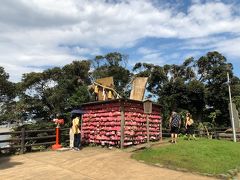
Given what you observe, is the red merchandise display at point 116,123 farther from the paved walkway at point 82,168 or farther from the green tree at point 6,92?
the green tree at point 6,92

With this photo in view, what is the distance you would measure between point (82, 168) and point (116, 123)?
5425mm

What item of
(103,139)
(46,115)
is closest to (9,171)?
(103,139)

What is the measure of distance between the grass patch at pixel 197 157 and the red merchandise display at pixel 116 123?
2314 mm

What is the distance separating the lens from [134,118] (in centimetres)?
1672

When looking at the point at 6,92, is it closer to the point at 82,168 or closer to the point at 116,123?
the point at 116,123

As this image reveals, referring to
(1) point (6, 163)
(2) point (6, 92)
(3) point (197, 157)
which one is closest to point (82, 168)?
(1) point (6, 163)

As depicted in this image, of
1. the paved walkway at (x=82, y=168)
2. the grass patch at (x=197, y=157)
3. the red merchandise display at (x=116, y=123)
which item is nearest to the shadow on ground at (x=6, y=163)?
the paved walkway at (x=82, y=168)

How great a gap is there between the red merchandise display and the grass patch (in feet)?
7.59

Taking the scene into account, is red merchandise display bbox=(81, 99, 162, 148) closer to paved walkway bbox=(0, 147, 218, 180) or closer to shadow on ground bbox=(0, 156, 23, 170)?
paved walkway bbox=(0, 147, 218, 180)

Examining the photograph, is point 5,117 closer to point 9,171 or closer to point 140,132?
point 140,132

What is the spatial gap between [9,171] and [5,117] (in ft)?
114

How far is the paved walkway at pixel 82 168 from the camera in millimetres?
9845

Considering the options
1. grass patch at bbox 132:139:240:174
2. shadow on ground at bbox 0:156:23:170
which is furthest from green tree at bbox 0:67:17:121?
grass patch at bbox 132:139:240:174

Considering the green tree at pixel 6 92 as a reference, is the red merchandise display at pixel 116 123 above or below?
below
